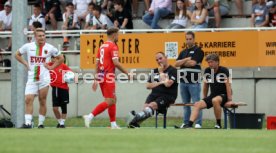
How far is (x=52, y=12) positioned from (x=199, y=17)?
5184 millimetres

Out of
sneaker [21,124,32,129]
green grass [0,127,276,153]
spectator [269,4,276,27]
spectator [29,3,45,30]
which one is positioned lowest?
sneaker [21,124,32,129]

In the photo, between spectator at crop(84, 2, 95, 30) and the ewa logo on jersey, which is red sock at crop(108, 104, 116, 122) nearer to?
the ewa logo on jersey

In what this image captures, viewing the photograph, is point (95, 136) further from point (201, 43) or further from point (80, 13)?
point (80, 13)

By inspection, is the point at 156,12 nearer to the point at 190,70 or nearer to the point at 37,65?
the point at 190,70

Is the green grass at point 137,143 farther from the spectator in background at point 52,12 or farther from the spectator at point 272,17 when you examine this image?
the spectator in background at point 52,12

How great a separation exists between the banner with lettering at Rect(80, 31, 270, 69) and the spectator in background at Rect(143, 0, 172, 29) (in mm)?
1370

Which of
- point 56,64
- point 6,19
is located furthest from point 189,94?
point 6,19

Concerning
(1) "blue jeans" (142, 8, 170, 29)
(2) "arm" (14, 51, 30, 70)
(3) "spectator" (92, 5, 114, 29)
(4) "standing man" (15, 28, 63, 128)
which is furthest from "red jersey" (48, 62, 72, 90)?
(3) "spectator" (92, 5, 114, 29)

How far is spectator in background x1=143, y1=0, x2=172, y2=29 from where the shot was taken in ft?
98.0

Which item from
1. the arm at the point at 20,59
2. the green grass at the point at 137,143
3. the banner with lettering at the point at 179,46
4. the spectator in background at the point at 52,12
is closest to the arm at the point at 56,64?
the arm at the point at 20,59

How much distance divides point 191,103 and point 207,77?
0.80 metres

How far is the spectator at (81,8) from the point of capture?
31578mm

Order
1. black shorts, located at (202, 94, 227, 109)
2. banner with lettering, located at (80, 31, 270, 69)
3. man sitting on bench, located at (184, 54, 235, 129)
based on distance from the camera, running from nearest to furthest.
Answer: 1. man sitting on bench, located at (184, 54, 235, 129)
2. black shorts, located at (202, 94, 227, 109)
3. banner with lettering, located at (80, 31, 270, 69)

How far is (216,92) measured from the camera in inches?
932
